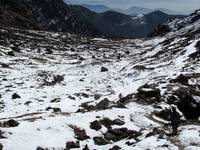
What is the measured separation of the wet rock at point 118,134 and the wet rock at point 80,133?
1.81 meters

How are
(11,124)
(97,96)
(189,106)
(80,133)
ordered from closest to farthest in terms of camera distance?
(11,124) → (80,133) → (189,106) → (97,96)

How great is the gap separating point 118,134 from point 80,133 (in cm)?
345

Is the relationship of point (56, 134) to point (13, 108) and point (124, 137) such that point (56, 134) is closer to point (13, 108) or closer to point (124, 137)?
point (124, 137)

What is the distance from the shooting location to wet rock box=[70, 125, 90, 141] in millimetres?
30047

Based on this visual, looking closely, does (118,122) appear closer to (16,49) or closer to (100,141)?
(100,141)

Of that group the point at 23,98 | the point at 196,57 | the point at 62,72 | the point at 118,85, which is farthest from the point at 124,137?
the point at 62,72

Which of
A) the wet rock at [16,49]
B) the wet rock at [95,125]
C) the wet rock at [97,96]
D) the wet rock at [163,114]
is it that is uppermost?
the wet rock at [95,125]

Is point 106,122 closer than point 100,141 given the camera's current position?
No

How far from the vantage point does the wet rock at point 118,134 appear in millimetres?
31641

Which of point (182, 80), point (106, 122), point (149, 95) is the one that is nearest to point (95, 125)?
point (106, 122)

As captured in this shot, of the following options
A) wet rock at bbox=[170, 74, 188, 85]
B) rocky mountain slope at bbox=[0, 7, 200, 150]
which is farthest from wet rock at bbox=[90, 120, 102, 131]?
wet rock at bbox=[170, 74, 188, 85]

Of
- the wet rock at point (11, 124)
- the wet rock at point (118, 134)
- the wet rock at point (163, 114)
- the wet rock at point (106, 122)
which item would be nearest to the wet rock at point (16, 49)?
the wet rock at point (163, 114)

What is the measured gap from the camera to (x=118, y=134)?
32469mm

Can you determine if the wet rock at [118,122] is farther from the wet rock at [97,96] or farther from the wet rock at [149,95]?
the wet rock at [97,96]
